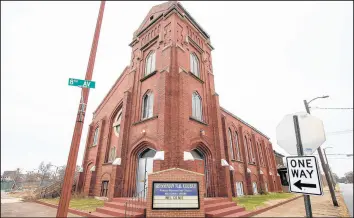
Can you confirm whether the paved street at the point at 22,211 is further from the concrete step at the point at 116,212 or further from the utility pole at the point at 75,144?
the utility pole at the point at 75,144

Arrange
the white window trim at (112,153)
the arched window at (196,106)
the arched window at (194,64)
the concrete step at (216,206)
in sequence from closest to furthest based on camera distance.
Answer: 1. the concrete step at (216,206)
2. the arched window at (196,106)
3. the arched window at (194,64)
4. the white window trim at (112,153)

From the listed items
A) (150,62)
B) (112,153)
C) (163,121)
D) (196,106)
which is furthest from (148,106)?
(112,153)

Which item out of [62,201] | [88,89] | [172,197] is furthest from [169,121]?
[62,201]

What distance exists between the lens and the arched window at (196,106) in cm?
1423

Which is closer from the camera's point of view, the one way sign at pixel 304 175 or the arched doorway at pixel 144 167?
the one way sign at pixel 304 175

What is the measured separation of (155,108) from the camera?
42.3 feet

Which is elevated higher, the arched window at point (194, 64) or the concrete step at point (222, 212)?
the arched window at point (194, 64)

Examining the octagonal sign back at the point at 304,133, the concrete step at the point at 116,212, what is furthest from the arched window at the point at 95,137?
the octagonal sign back at the point at 304,133

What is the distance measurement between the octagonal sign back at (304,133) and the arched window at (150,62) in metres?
13.2

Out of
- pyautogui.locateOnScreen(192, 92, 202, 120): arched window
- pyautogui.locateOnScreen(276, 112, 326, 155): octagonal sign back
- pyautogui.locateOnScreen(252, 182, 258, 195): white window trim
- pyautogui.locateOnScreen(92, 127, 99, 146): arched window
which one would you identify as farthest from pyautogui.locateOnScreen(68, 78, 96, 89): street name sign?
pyautogui.locateOnScreen(252, 182, 258, 195): white window trim

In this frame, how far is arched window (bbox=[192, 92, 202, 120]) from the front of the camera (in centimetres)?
1423

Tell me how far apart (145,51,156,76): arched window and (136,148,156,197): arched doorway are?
6.86m

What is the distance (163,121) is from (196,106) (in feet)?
13.9

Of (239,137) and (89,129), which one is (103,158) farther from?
(239,137)
